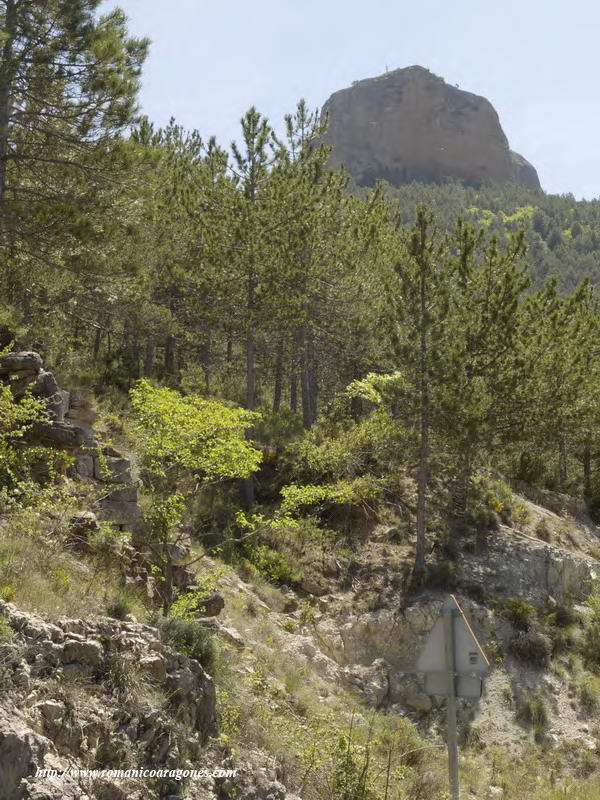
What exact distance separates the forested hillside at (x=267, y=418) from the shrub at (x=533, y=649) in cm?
5

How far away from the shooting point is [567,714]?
45.3ft

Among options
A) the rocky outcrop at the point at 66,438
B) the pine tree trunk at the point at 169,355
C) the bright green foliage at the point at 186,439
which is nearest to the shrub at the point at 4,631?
the bright green foliage at the point at 186,439

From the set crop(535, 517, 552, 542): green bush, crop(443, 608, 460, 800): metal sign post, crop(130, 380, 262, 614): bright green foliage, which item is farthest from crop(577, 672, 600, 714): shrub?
crop(130, 380, 262, 614): bright green foliage

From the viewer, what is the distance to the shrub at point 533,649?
48.6ft

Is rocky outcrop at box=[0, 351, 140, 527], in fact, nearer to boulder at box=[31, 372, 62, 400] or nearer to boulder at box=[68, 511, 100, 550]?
boulder at box=[31, 372, 62, 400]

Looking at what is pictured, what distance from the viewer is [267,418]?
73.0ft

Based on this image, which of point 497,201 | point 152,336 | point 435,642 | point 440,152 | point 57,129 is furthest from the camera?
point 440,152

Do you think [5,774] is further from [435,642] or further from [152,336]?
[152,336]

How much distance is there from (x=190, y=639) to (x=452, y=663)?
3.28 metres

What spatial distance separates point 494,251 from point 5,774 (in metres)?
16.7

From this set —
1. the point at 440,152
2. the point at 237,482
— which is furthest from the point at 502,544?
the point at 440,152

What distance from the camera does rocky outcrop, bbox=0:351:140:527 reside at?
34.1ft

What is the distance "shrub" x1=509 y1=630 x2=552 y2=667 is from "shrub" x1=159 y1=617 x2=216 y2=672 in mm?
8952

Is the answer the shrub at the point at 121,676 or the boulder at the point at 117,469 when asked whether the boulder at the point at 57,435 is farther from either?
the shrub at the point at 121,676
